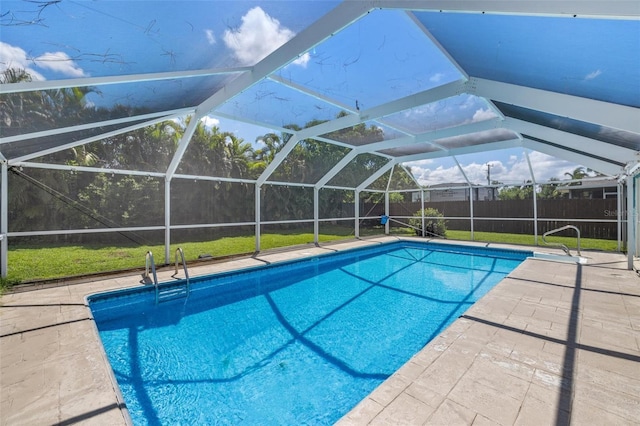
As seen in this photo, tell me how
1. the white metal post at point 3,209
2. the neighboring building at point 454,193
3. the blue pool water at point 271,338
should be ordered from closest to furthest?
the blue pool water at point 271,338 → the white metal post at point 3,209 → the neighboring building at point 454,193

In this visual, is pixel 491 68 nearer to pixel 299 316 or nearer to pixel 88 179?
pixel 299 316

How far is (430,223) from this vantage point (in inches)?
522

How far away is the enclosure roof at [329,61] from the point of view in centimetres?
233

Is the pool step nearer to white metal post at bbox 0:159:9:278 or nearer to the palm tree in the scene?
white metal post at bbox 0:159:9:278

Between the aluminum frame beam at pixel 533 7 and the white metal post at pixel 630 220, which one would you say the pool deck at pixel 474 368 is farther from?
the aluminum frame beam at pixel 533 7

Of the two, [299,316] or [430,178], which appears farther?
[430,178]

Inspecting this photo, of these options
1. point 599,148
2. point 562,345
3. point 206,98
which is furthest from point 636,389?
point 206,98

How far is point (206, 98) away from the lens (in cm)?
541

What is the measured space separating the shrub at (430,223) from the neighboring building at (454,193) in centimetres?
79

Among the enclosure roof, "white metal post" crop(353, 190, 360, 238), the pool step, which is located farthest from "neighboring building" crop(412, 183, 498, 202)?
the pool step

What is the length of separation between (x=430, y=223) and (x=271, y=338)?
1083cm

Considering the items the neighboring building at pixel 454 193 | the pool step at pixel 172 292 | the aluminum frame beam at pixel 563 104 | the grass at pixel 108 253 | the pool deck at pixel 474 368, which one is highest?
the aluminum frame beam at pixel 563 104

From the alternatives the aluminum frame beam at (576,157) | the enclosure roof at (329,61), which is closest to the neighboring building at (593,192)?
the aluminum frame beam at (576,157)

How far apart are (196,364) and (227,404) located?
0.91 m
